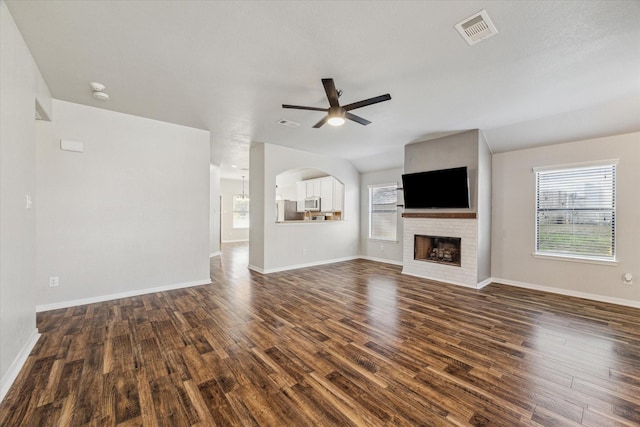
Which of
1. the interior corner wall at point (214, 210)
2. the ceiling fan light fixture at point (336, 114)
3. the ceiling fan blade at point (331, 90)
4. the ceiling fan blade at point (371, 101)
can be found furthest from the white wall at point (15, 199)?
the interior corner wall at point (214, 210)

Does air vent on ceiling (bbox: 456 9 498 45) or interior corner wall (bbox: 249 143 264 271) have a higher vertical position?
air vent on ceiling (bbox: 456 9 498 45)

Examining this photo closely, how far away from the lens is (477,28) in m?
2.17

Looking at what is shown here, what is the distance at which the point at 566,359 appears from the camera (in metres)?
2.43

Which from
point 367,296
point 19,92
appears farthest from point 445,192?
point 19,92

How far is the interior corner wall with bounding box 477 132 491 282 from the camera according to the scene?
15.7 ft

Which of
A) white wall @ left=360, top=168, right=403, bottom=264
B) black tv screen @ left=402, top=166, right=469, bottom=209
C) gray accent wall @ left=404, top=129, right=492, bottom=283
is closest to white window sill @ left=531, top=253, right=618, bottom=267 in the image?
gray accent wall @ left=404, top=129, right=492, bottom=283

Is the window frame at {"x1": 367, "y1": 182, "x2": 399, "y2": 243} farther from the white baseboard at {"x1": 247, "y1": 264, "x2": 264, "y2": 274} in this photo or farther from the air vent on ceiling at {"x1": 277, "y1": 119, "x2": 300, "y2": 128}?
the air vent on ceiling at {"x1": 277, "y1": 119, "x2": 300, "y2": 128}

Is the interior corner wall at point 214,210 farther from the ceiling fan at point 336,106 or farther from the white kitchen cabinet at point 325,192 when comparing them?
the ceiling fan at point 336,106

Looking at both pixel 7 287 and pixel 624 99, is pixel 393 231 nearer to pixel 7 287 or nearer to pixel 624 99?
pixel 624 99

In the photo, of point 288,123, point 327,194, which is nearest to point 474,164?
point 288,123

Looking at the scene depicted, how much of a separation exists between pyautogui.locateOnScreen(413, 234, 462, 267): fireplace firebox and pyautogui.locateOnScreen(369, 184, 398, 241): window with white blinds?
1.32 m

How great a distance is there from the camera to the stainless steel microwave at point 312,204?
8523 mm

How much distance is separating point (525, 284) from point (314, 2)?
5.59m

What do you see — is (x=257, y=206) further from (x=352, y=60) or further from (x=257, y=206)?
(x=352, y=60)
